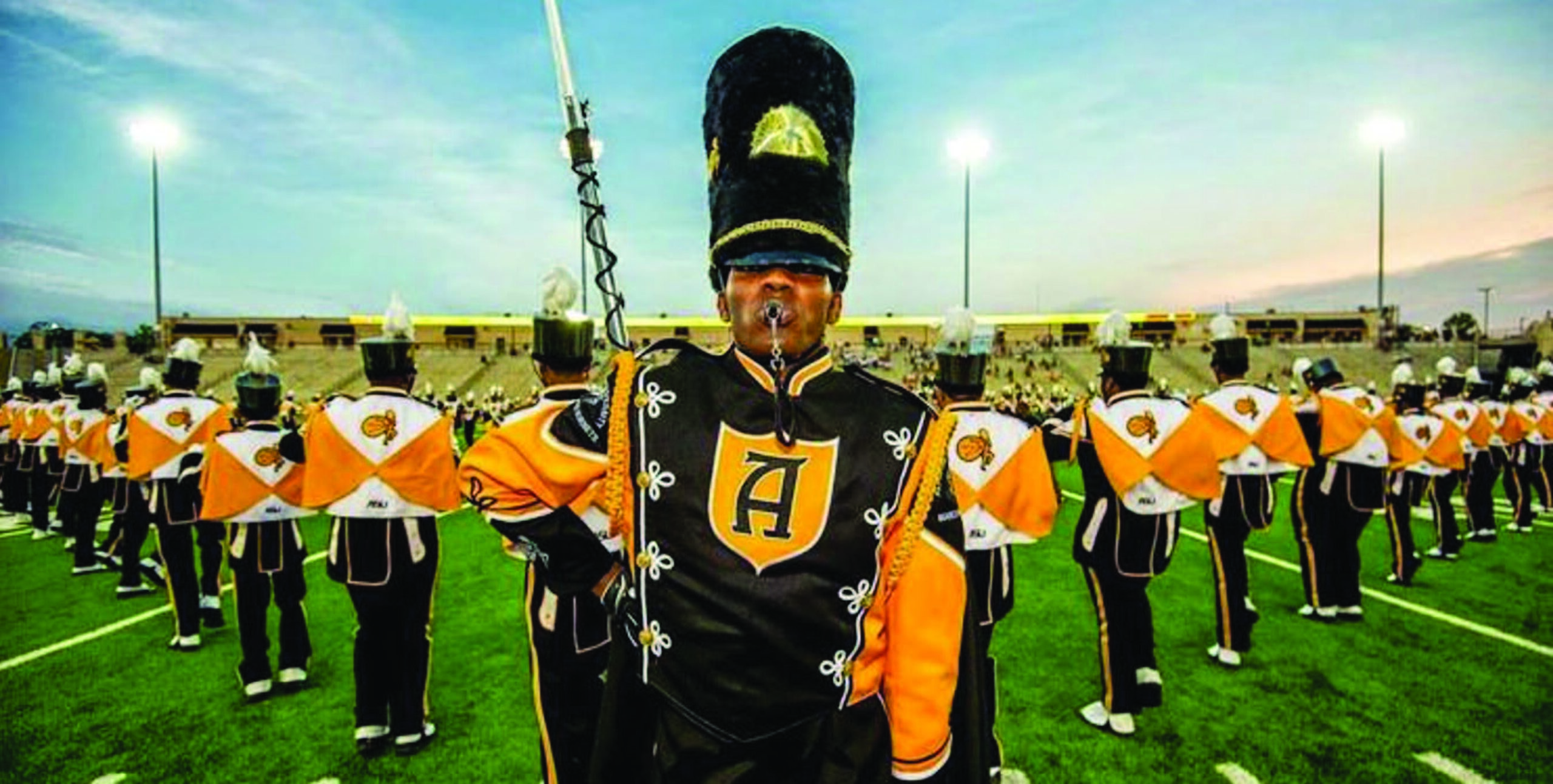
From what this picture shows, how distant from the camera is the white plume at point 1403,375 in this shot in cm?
931

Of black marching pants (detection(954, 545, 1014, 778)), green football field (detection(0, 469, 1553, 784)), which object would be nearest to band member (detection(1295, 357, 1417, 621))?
green football field (detection(0, 469, 1553, 784))

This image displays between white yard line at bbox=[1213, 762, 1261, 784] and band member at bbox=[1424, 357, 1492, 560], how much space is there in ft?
25.0

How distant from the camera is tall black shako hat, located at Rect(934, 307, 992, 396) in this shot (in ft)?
14.0

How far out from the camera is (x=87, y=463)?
9312 mm

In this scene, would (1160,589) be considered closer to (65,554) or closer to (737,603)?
(737,603)

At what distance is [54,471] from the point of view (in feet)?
37.9

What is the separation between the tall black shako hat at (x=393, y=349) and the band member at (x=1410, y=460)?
9.11m

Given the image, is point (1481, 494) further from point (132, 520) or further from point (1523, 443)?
point (132, 520)

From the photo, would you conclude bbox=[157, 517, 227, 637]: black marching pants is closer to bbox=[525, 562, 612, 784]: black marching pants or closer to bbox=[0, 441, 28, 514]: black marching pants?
bbox=[525, 562, 612, 784]: black marching pants

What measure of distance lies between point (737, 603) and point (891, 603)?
1.27 feet

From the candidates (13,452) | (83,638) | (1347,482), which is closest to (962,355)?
(1347,482)

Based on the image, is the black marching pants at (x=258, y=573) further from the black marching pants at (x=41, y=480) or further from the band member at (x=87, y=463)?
the black marching pants at (x=41, y=480)

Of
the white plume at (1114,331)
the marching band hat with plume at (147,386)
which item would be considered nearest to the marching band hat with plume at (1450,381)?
the white plume at (1114,331)

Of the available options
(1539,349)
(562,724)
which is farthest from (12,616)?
(1539,349)
